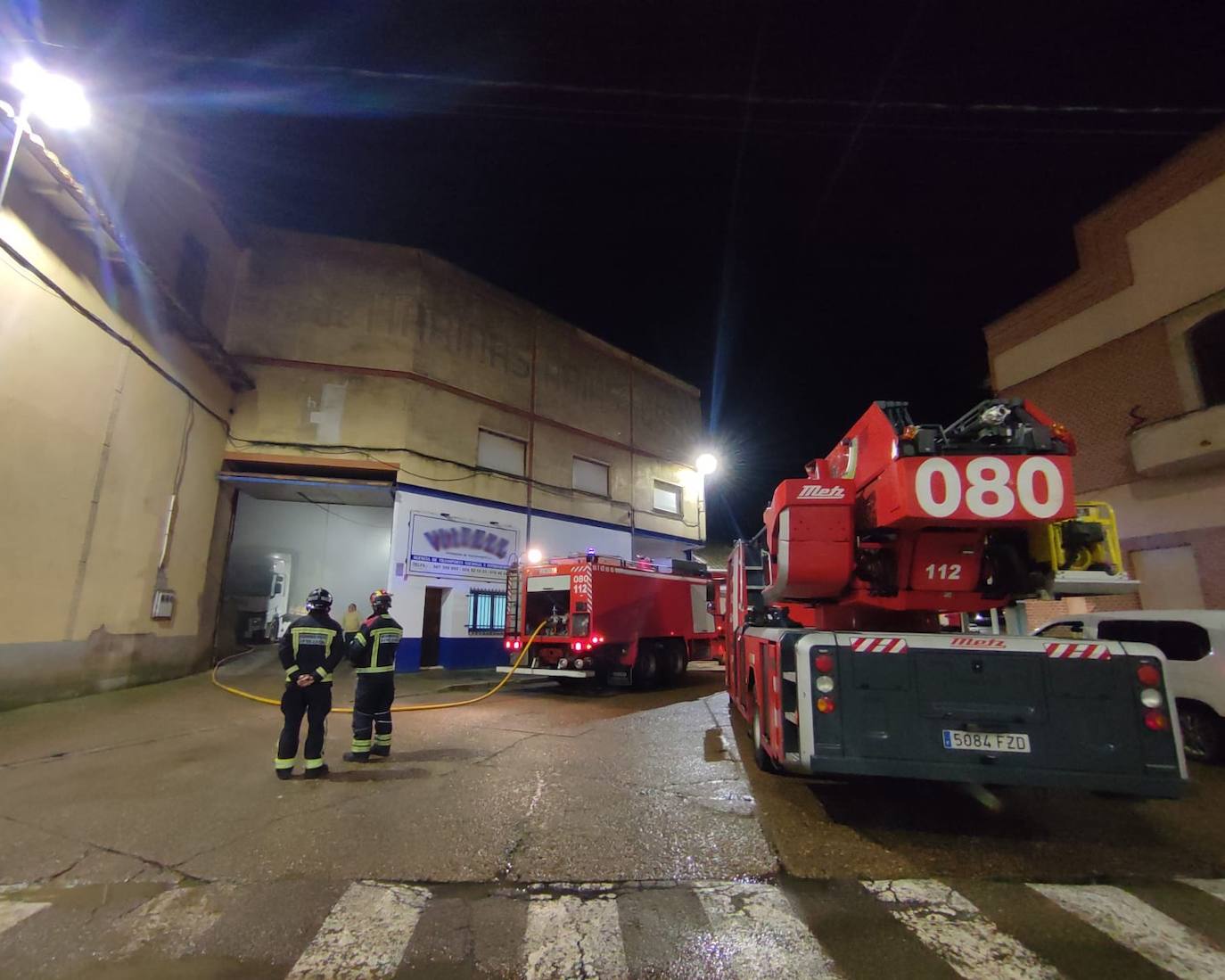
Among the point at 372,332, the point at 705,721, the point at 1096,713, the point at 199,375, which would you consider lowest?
the point at 705,721

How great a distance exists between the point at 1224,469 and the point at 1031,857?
38.6ft

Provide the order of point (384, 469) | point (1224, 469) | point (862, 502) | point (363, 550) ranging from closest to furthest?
1. point (862, 502)
2. point (1224, 469)
3. point (384, 469)
4. point (363, 550)

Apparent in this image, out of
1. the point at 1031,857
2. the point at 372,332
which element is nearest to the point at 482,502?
the point at 372,332

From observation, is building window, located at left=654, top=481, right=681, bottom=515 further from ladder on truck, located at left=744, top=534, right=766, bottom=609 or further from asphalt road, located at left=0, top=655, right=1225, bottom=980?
asphalt road, located at left=0, top=655, right=1225, bottom=980

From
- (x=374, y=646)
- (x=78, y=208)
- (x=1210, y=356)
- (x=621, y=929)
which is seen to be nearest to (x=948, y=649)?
(x=621, y=929)

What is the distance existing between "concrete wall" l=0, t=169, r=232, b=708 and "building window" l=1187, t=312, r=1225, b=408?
1984 cm

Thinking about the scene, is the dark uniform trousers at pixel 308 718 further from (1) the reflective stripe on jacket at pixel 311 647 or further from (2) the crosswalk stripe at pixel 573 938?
(2) the crosswalk stripe at pixel 573 938

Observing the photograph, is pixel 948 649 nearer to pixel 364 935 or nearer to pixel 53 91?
pixel 364 935

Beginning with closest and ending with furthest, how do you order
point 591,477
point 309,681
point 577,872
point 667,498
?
1. point 577,872
2. point 309,681
3. point 591,477
4. point 667,498

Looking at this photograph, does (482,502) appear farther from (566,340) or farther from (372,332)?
(566,340)

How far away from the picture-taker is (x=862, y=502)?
5008 millimetres

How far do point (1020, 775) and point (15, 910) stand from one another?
589cm

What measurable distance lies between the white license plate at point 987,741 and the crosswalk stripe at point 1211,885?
1.03m

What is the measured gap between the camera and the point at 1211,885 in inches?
134
